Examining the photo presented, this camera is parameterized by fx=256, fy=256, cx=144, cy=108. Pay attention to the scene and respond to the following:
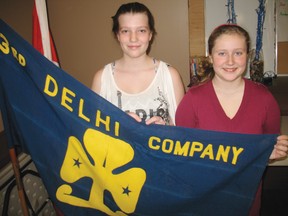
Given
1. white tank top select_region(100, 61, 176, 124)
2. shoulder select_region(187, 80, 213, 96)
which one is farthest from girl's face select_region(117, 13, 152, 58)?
shoulder select_region(187, 80, 213, 96)

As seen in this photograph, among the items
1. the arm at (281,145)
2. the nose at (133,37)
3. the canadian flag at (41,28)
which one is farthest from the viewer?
the canadian flag at (41,28)

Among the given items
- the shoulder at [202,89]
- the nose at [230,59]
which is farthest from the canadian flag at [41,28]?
the nose at [230,59]

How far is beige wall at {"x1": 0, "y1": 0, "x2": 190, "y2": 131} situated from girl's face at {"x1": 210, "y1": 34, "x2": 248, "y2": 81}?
153cm

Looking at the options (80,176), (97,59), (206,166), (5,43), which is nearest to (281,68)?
(97,59)

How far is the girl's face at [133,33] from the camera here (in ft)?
4.14

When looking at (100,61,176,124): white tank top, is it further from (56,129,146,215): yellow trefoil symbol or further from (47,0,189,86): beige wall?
(47,0,189,86): beige wall

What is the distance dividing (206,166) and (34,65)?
818mm

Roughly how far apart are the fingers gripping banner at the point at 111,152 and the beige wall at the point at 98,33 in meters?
1.70

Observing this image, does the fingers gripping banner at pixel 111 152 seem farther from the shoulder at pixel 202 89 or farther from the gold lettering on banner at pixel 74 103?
the shoulder at pixel 202 89

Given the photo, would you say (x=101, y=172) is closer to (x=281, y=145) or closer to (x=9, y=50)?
(x=9, y=50)

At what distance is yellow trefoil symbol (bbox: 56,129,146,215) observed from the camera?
1.07 meters

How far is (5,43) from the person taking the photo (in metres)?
1.02

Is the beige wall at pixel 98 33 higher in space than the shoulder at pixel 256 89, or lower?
higher

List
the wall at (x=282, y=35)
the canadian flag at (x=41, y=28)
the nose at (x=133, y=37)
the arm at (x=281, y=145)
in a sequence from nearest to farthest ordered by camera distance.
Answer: the arm at (x=281, y=145), the nose at (x=133, y=37), the canadian flag at (x=41, y=28), the wall at (x=282, y=35)
